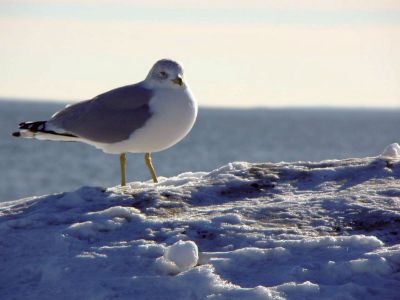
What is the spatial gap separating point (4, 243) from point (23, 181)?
2035 inches

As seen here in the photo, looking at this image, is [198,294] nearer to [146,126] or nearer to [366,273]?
[366,273]

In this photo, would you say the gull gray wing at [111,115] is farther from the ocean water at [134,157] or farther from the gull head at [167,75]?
the ocean water at [134,157]

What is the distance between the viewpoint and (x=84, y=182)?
181ft

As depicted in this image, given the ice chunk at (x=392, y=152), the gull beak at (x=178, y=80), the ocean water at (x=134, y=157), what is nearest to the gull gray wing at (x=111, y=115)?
the gull beak at (x=178, y=80)

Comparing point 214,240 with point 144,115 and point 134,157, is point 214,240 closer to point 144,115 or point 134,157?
point 144,115

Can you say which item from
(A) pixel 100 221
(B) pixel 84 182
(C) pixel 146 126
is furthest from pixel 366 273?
(B) pixel 84 182

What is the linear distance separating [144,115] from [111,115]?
0.43m

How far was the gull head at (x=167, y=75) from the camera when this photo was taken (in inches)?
315

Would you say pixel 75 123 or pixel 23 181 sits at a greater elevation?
pixel 75 123

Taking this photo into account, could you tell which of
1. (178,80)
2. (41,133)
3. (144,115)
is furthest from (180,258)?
(41,133)

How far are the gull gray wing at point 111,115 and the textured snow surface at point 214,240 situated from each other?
149cm

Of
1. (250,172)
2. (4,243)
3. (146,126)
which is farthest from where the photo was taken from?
(146,126)

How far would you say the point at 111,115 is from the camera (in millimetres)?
8258

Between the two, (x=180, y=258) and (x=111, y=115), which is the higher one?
(x=111, y=115)
